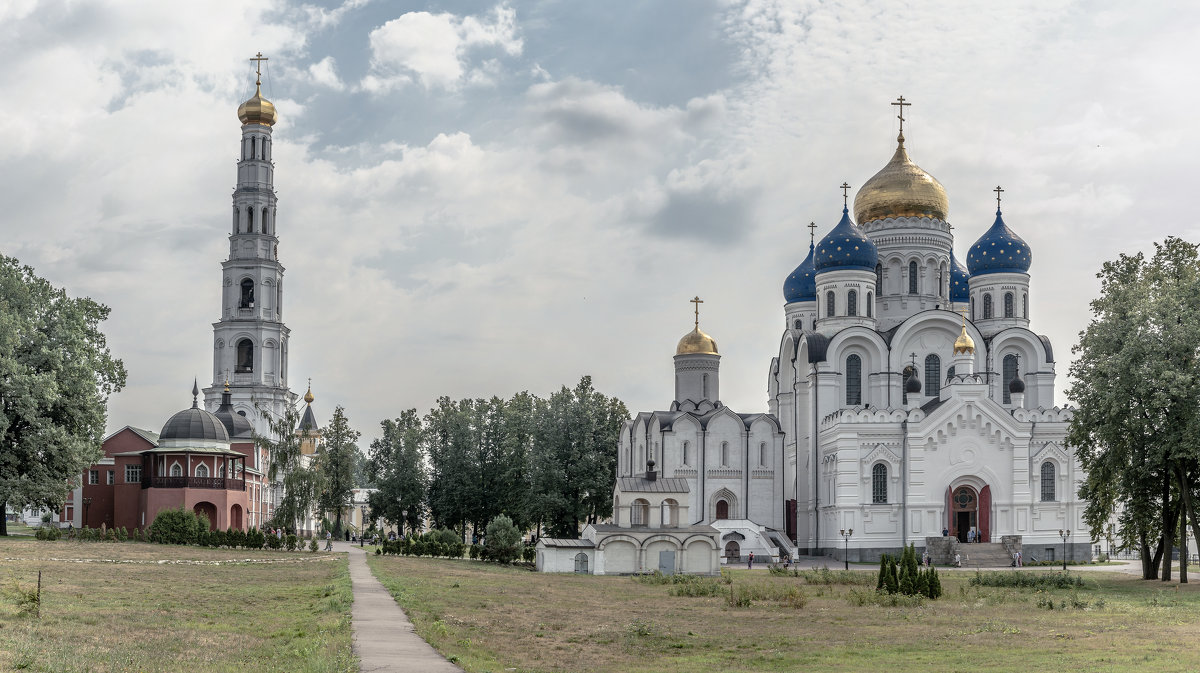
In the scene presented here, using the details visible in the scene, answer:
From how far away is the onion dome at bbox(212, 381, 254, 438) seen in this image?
73.4m

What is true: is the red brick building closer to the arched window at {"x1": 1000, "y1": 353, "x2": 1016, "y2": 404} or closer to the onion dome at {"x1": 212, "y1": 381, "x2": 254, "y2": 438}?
the onion dome at {"x1": 212, "y1": 381, "x2": 254, "y2": 438}

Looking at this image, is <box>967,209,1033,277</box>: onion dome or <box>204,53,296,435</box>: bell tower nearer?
<box>967,209,1033,277</box>: onion dome

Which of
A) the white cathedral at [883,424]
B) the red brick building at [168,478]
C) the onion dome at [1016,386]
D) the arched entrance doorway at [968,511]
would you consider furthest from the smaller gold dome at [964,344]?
the red brick building at [168,478]

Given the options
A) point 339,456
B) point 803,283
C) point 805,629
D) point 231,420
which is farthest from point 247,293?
point 805,629

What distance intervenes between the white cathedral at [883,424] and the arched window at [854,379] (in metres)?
0.07

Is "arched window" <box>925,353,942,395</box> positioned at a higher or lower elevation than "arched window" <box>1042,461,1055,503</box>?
higher

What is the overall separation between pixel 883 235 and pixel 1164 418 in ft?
87.1

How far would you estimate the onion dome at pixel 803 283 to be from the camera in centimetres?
6550

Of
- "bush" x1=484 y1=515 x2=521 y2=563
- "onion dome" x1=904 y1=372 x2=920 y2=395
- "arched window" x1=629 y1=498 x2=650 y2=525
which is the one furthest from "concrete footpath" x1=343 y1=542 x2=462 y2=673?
"onion dome" x1=904 y1=372 x2=920 y2=395

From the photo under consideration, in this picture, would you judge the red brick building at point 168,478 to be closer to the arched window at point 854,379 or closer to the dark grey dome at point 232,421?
the dark grey dome at point 232,421

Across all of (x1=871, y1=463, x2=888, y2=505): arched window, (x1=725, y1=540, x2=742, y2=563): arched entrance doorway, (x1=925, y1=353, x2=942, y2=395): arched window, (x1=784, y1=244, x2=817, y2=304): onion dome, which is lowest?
(x1=725, y1=540, x2=742, y2=563): arched entrance doorway

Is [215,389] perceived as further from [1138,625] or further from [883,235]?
[1138,625]

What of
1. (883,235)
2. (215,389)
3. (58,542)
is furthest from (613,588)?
(215,389)

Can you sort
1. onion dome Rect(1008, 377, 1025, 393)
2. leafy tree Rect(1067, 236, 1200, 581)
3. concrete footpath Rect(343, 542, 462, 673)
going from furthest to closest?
onion dome Rect(1008, 377, 1025, 393) < leafy tree Rect(1067, 236, 1200, 581) < concrete footpath Rect(343, 542, 462, 673)
